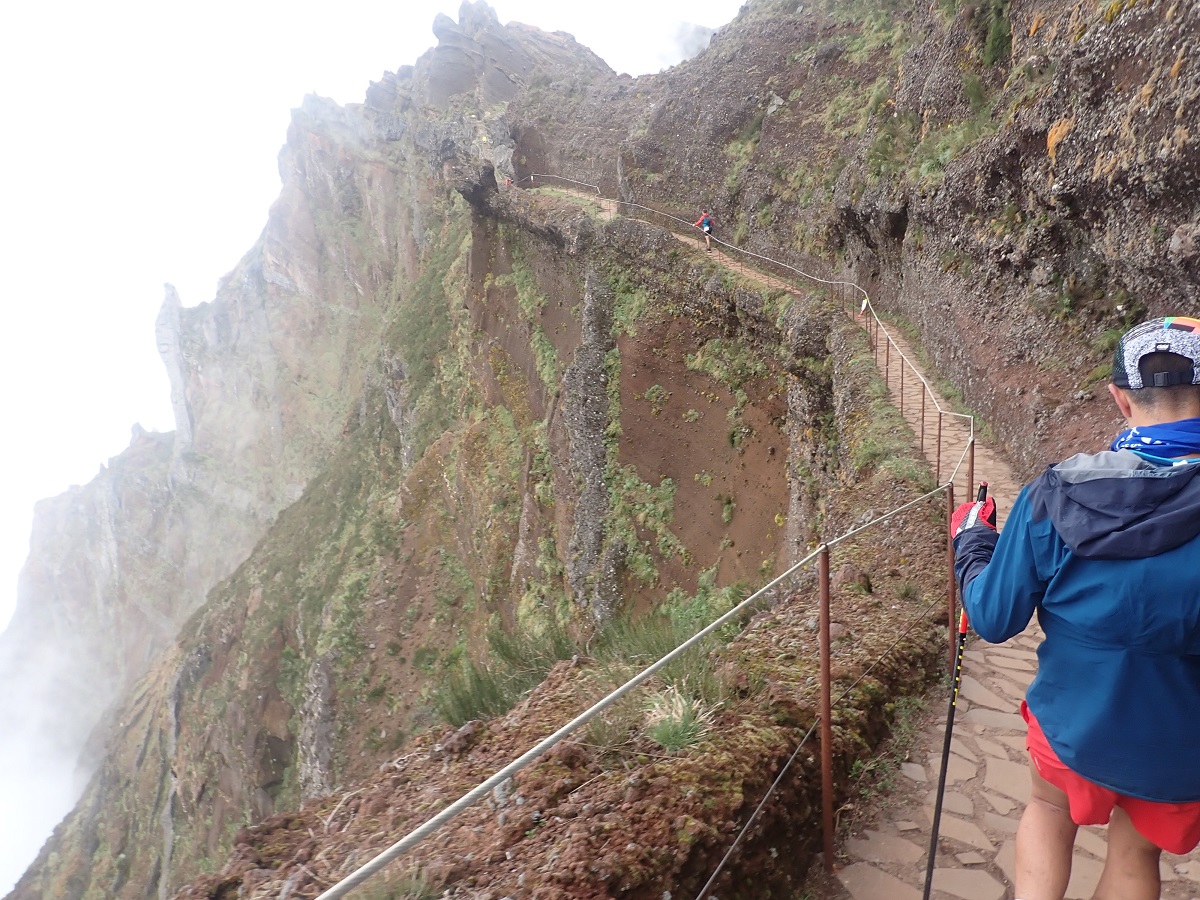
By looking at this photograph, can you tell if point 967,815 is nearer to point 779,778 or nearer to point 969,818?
point 969,818

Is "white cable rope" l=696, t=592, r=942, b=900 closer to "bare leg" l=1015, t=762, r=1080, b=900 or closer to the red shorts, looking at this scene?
"bare leg" l=1015, t=762, r=1080, b=900

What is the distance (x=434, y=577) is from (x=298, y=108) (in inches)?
2150

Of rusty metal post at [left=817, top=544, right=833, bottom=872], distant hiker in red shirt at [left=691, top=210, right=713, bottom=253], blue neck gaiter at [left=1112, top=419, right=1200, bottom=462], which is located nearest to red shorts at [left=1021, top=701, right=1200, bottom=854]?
blue neck gaiter at [left=1112, top=419, right=1200, bottom=462]

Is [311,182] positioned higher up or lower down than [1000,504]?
higher up

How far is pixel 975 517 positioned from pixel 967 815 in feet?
6.76

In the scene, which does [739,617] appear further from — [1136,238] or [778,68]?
[778,68]

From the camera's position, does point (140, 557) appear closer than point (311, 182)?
No

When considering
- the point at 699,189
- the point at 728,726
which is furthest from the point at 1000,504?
the point at 699,189

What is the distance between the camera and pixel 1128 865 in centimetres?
192

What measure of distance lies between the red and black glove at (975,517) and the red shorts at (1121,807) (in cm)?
62

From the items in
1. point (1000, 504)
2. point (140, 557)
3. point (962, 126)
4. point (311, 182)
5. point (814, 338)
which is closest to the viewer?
point (1000, 504)

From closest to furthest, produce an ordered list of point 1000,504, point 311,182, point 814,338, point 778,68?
point 1000,504
point 814,338
point 778,68
point 311,182

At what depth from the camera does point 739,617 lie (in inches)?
279

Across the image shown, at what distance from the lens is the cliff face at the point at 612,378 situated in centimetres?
→ 525
